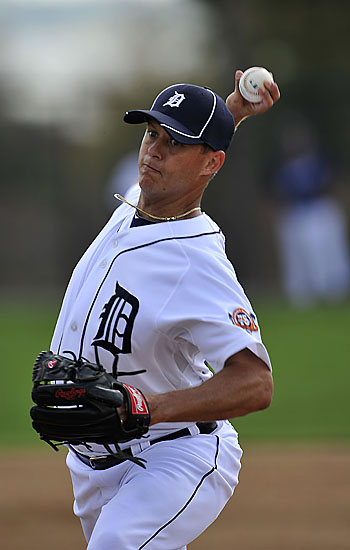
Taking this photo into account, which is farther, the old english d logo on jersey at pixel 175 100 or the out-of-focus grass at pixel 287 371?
the out-of-focus grass at pixel 287 371

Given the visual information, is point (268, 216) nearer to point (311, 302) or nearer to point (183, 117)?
point (311, 302)

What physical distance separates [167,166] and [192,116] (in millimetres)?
186

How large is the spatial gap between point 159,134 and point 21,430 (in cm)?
563

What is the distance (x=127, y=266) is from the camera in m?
3.28

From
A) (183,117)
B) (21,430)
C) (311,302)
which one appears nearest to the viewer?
(183,117)

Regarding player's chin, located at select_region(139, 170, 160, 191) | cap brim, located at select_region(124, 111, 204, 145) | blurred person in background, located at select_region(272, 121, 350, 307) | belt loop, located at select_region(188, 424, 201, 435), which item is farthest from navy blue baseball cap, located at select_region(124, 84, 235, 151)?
blurred person in background, located at select_region(272, 121, 350, 307)

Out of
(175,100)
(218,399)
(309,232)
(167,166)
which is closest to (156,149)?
(167,166)

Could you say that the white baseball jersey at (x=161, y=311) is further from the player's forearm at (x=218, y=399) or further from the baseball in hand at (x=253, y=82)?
the baseball in hand at (x=253, y=82)

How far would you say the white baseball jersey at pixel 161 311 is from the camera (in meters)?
3.06

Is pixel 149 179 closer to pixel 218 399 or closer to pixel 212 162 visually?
pixel 212 162

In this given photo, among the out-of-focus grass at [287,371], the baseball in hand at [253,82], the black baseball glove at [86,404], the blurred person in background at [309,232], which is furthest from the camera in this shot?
the blurred person in background at [309,232]

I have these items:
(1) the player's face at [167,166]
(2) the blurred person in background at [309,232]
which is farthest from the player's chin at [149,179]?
(2) the blurred person in background at [309,232]

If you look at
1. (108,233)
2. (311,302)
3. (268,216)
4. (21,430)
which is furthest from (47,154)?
(108,233)

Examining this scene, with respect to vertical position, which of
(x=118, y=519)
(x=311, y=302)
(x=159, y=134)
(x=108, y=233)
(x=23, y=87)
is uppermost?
(x=159, y=134)
